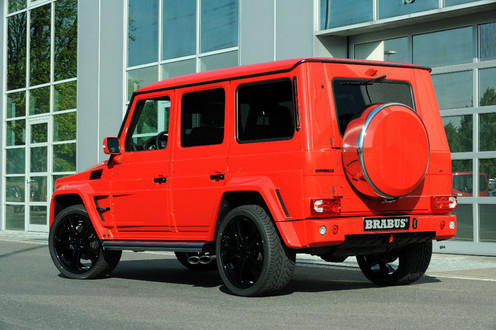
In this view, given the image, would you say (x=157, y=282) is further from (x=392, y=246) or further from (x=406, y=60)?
(x=406, y=60)

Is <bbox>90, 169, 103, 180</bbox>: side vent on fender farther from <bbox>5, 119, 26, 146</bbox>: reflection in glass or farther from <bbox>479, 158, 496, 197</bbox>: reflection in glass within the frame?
<bbox>5, 119, 26, 146</bbox>: reflection in glass

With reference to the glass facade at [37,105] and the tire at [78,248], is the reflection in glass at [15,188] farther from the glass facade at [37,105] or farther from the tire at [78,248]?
the tire at [78,248]

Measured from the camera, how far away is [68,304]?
25.7 feet

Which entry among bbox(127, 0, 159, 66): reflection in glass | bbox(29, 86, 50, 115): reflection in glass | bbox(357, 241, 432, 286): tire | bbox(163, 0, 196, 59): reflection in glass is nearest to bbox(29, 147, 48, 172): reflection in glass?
bbox(29, 86, 50, 115): reflection in glass

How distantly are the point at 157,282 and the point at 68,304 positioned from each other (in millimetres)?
2095

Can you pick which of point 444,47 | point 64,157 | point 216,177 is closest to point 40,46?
point 64,157

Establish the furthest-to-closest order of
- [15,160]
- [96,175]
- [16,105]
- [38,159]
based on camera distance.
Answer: [16,105], [15,160], [38,159], [96,175]

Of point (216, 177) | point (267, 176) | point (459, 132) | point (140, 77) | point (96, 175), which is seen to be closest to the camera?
point (267, 176)

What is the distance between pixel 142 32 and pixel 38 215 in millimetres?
6384

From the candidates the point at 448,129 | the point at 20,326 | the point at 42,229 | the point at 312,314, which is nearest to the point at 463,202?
the point at 448,129

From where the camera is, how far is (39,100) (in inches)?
921

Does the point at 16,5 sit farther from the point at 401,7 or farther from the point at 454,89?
the point at 454,89

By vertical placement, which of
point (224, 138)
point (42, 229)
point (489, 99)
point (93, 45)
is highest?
A: point (93, 45)

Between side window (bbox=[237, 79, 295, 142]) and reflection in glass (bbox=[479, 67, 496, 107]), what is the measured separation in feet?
19.9
